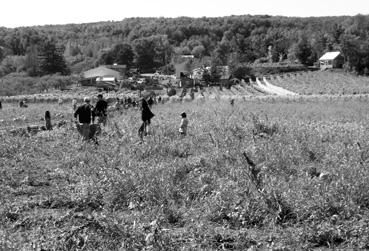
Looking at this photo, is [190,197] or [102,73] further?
[102,73]

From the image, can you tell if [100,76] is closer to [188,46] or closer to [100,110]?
[188,46]

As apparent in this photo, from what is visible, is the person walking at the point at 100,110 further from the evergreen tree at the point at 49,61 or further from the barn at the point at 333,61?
the evergreen tree at the point at 49,61

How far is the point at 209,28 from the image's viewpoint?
19375 centimetres

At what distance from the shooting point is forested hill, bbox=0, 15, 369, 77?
4434 inches

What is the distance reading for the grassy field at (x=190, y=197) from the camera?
5484mm

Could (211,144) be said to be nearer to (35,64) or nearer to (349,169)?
(349,169)

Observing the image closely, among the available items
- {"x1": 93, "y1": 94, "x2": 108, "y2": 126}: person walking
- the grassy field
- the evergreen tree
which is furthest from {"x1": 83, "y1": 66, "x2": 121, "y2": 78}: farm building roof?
the grassy field

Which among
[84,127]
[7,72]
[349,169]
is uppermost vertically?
[349,169]

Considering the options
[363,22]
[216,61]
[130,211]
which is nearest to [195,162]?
[130,211]

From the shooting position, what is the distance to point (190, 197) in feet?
23.9

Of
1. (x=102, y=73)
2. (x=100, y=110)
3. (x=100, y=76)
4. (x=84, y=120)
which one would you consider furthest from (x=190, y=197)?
(x=102, y=73)

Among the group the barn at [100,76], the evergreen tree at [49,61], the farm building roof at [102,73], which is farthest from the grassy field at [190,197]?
the evergreen tree at [49,61]

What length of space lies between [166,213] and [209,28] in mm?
191428

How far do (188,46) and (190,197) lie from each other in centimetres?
17186
